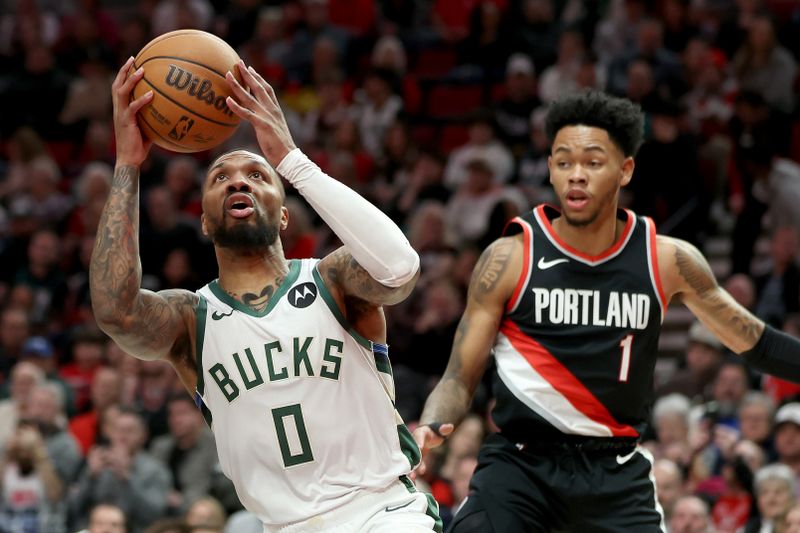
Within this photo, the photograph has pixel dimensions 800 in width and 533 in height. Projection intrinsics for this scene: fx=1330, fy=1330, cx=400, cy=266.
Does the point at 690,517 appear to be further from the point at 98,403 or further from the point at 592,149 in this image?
the point at 98,403

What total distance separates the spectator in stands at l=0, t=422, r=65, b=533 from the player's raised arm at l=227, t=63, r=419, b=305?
6.19 metres

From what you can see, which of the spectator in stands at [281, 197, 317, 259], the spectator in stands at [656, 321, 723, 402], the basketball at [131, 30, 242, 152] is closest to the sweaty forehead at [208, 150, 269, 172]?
the basketball at [131, 30, 242, 152]

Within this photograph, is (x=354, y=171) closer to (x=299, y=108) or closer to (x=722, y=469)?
(x=299, y=108)

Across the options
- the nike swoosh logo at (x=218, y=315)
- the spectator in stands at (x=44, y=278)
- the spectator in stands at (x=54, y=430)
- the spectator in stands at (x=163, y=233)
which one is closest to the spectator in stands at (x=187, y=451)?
the spectator in stands at (x=54, y=430)

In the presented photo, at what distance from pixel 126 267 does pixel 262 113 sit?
0.78m

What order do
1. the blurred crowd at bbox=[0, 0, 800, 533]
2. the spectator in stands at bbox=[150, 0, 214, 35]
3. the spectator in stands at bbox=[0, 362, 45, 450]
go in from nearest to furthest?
the blurred crowd at bbox=[0, 0, 800, 533] → the spectator in stands at bbox=[0, 362, 45, 450] → the spectator in stands at bbox=[150, 0, 214, 35]


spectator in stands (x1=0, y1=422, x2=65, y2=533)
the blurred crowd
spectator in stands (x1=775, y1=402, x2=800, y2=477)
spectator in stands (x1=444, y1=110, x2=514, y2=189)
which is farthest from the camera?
spectator in stands (x1=444, y1=110, x2=514, y2=189)

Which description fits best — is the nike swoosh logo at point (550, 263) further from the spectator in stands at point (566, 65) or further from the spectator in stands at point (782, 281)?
the spectator in stands at point (566, 65)

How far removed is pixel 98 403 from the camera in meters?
11.6

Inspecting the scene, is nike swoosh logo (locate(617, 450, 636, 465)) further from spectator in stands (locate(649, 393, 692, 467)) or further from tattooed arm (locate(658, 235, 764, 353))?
spectator in stands (locate(649, 393, 692, 467))

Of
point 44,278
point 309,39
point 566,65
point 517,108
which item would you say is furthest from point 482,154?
point 44,278

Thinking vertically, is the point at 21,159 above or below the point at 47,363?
above

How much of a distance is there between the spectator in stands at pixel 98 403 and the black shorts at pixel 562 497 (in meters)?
6.60

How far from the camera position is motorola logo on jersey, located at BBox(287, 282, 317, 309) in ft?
17.1
